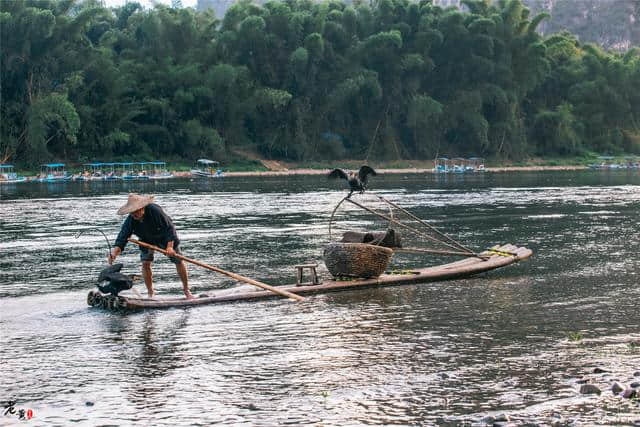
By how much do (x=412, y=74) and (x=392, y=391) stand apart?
67.8 metres

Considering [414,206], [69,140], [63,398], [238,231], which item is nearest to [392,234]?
[63,398]

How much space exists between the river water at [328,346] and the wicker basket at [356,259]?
1.32 feet

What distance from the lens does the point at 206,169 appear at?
67.2 meters

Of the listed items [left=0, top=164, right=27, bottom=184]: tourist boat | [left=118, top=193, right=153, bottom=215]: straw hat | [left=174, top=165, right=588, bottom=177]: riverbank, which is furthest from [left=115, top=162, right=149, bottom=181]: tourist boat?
[left=118, top=193, right=153, bottom=215]: straw hat

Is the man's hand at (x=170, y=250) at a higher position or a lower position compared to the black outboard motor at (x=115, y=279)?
higher

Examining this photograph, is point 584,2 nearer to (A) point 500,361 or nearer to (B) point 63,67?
(B) point 63,67

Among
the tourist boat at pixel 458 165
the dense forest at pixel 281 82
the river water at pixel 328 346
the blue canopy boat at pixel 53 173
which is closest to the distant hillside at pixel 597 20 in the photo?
the dense forest at pixel 281 82

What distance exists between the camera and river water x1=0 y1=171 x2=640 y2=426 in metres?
7.92

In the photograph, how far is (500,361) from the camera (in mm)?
9320

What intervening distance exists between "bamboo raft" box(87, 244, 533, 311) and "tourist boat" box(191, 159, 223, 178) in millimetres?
49165

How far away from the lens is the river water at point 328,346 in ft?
26.0

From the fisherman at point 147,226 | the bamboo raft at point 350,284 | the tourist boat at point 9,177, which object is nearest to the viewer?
the fisherman at point 147,226

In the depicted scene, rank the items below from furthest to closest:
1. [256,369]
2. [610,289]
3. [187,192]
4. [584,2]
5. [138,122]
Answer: [584,2]
[138,122]
[187,192]
[610,289]
[256,369]

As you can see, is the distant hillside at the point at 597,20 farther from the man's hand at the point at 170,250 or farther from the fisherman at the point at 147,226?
the man's hand at the point at 170,250
